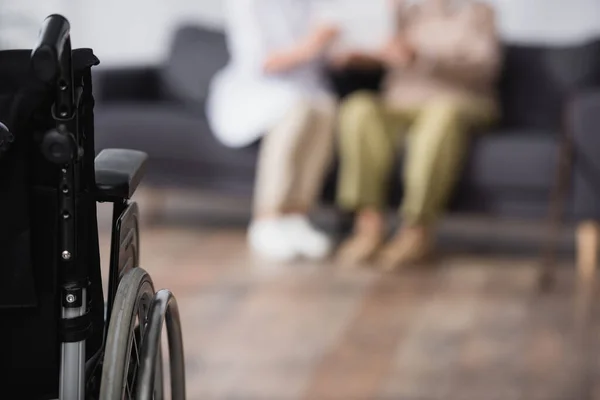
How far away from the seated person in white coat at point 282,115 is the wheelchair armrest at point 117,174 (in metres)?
2.45

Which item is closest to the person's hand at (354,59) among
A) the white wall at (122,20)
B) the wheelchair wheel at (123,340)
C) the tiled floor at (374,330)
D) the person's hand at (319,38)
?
the person's hand at (319,38)

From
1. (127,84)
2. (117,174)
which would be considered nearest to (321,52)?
(127,84)

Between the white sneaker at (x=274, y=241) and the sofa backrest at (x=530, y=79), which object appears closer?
the white sneaker at (x=274, y=241)

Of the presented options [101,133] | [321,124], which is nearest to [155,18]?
[101,133]

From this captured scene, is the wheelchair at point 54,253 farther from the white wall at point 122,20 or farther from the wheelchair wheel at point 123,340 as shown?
the white wall at point 122,20

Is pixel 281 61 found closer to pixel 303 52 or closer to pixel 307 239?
pixel 303 52

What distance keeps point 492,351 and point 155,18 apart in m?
3.20

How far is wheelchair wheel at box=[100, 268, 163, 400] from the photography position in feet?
4.38

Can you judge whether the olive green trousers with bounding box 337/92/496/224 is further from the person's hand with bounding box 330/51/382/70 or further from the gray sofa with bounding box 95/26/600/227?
the person's hand with bounding box 330/51/382/70

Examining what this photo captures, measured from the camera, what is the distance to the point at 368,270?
396cm

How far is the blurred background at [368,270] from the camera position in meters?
2.87

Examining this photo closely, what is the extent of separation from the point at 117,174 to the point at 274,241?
256 centimetres

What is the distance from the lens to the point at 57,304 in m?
1.39

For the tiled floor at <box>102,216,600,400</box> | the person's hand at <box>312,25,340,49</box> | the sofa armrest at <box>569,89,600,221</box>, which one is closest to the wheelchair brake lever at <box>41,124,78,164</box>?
the tiled floor at <box>102,216,600,400</box>
